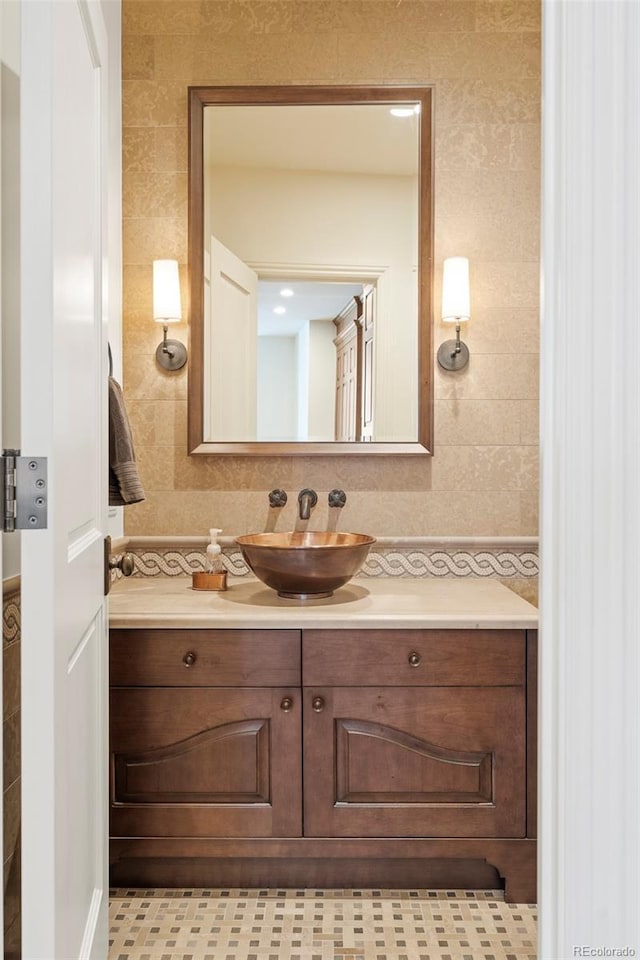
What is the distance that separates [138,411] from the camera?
2.61 meters

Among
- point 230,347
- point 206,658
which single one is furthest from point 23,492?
point 230,347

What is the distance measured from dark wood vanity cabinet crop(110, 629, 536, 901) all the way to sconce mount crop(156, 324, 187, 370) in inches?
38.4

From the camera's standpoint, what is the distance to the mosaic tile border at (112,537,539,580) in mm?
2598

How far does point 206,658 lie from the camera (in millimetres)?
2039

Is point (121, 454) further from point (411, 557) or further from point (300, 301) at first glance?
point (411, 557)

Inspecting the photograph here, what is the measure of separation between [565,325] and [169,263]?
1949 mm

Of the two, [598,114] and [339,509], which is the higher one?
[598,114]

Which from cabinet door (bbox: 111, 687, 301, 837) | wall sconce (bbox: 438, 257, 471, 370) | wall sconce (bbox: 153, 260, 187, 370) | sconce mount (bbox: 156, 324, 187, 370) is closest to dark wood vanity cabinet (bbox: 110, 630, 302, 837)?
cabinet door (bbox: 111, 687, 301, 837)

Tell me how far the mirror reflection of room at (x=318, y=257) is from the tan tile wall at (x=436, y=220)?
0.11 metres

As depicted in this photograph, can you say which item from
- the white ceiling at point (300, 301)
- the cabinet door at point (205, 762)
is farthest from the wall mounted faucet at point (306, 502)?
the cabinet door at point (205, 762)

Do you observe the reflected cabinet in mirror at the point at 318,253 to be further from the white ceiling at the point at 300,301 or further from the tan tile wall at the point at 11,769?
the tan tile wall at the point at 11,769

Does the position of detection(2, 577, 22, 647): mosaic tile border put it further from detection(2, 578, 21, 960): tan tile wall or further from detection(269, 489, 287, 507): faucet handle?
detection(269, 489, 287, 507): faucet handle

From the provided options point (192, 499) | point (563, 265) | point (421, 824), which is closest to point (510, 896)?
point (421, 824)

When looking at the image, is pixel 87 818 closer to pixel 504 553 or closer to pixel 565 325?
pixel 565 325
